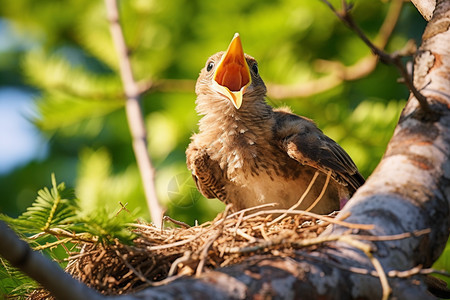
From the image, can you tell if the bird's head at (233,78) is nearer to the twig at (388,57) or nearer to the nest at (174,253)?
the nest at (174,253)

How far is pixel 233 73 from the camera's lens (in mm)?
4297

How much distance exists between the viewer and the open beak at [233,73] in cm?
408

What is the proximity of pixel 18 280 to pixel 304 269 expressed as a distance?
1.50 m

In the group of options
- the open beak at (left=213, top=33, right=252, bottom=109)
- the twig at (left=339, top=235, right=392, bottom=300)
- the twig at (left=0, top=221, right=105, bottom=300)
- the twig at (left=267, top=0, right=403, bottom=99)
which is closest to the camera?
the twig at (left=0, top=221, right=105, bottom=300)

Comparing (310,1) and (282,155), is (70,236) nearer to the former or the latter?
(282,155)

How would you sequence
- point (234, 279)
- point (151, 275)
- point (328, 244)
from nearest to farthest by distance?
point (234, 279), point (328, 244), point (151, 275)

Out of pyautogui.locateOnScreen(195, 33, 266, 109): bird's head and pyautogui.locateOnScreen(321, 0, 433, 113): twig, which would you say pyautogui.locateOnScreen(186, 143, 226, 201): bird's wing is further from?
pyautogui.locateOnScreen(321, 0, 433, 113): twig

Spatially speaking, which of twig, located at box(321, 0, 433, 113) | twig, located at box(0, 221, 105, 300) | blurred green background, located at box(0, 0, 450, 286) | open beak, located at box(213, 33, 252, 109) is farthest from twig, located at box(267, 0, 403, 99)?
twig, located at box(0, 221, 105, 300)

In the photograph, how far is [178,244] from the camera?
9.11 feet

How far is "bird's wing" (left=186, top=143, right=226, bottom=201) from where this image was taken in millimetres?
4195

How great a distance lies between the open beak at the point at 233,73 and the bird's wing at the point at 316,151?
0.39 meters

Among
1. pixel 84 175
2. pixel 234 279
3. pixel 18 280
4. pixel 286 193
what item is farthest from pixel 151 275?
pixel 84 175

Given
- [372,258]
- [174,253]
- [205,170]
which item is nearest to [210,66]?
[205,170]

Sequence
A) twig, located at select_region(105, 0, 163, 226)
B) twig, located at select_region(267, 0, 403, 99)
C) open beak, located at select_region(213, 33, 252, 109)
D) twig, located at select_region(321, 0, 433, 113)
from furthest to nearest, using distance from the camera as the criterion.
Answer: twig, located at select_region(267, 0, 403, 99), twig, located at select_region(105, 0, 163, 226), open beak, located at select_region(213, 33, 252, 109), twig, located at select_region(321, 0, 433, 113)
